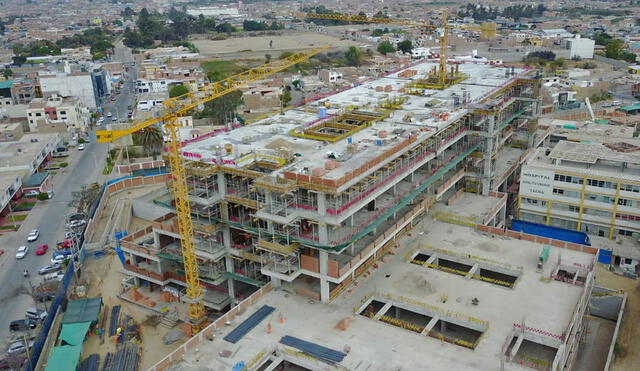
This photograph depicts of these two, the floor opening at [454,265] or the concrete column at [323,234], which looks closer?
the concrete column at [323,234]

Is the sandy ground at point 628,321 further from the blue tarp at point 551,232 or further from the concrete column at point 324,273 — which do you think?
the concrete column at point 324,273

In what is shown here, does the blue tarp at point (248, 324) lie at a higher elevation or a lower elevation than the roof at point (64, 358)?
higher

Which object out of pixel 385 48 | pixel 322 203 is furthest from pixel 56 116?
pixel 385 48

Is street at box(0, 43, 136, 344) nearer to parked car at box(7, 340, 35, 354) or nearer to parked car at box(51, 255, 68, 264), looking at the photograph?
parked car at box(51, 255, 68, 264)

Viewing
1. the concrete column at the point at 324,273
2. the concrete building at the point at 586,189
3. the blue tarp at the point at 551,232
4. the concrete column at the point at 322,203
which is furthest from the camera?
the blue tarp at the point at 551,232

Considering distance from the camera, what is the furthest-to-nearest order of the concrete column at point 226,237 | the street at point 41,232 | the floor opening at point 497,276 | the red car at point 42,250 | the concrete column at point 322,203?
the red car at point 42,250 → the street at point 41,232 → the floor opening at point 497,276 → the concrete column at point 226,237 → the concrete column at point 322,203

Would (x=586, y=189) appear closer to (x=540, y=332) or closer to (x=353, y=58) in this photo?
(x=540, y=332)

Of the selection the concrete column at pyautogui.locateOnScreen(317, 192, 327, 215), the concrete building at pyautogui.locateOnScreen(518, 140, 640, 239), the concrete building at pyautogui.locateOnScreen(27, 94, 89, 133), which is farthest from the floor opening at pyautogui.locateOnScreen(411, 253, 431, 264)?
the concrete building at pyautogui.locateOnScreen(27, 94, 89, 133)

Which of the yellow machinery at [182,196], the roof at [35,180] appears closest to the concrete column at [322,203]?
the yellow machinery at [182,196]
